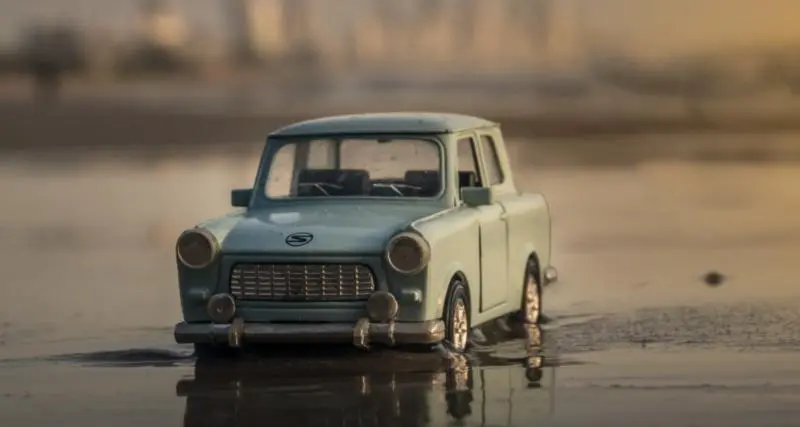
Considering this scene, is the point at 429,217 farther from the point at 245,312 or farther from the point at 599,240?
the point at 599,240

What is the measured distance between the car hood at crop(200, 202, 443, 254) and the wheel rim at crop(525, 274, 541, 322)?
5.59 feet

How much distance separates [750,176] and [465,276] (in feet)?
74.7

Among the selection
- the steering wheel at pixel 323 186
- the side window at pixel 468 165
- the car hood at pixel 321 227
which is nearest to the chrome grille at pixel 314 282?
the car hood at pixel 321 227

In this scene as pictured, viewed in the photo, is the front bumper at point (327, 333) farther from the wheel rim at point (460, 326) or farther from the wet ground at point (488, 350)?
the wheel rim at point (460, 326)

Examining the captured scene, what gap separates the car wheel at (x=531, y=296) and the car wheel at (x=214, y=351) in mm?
2708

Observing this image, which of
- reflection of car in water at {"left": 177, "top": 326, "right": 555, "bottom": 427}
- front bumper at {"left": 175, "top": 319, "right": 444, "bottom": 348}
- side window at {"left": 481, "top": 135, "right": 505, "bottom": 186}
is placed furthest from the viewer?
side window at {"left": 481, "top": 135, "right": 505, "bottom": 186}

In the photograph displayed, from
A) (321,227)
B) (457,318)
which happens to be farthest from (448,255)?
(321,227)

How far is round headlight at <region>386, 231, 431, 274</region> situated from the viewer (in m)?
12.0

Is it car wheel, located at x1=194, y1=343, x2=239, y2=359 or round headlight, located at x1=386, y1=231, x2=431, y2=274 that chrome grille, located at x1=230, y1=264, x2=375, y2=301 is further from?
car wheel, located at x1=194, y1=343, x2=239, y2=359

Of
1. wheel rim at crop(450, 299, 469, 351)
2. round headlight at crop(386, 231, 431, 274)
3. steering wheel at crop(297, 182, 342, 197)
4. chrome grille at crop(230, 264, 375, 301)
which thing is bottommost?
wheel rim at crop(450, 299, 469, 351)

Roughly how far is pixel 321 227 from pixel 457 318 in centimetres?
106

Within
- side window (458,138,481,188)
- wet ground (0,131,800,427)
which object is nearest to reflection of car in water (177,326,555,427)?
wet ground (0,131,800,427)

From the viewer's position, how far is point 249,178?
108 ft

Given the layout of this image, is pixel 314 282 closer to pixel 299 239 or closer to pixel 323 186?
pixel 299 239
